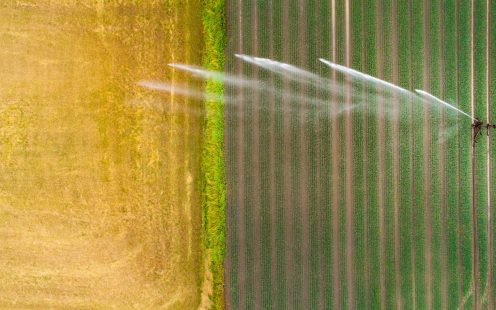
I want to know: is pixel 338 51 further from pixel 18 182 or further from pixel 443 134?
pixel 18 182

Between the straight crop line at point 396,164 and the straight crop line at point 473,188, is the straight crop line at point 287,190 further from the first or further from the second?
the straight crop line at point 473,188

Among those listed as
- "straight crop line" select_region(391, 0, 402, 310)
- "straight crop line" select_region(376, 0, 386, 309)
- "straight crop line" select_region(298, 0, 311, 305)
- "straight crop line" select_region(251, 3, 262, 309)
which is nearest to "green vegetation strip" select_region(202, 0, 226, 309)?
"straight crop line" select_region(251, 3, 262, 309)

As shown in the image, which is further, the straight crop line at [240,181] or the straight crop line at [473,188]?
the straight crop line at [240,181]

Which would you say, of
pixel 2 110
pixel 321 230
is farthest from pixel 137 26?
pixel 321 230

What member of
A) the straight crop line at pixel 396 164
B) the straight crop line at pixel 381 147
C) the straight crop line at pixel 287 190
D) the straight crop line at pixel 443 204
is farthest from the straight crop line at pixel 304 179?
the straight crop line at pixel 443 204

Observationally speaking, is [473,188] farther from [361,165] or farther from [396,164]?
[361,165]
